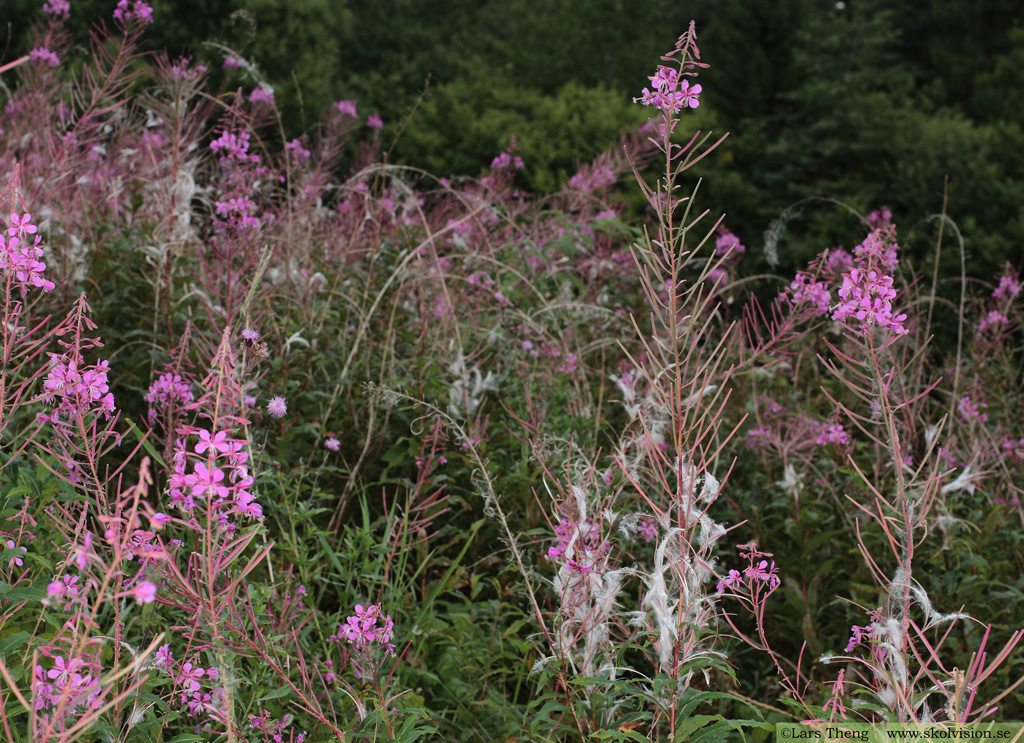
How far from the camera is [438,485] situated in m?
→ 2.93

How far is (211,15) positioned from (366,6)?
9.33 metres

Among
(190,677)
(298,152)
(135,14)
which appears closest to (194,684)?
(190,677)

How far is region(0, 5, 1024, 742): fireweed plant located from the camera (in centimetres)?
145

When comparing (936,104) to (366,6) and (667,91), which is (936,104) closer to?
(366,6)

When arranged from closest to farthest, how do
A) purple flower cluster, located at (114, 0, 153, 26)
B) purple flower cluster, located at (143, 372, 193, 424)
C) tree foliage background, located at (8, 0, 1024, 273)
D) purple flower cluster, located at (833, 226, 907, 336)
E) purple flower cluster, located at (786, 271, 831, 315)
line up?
purple flower cluster, located at (833, 226, 907, 336) → purple flower cluster, located at (143, 372, 193, 424) → purple flower cluster, located at (786, 271, 831, 315) → purple flower cluster, located at (114, 0, 153, 26) → tree foliage background, located at (8, 0, 1024, 273)

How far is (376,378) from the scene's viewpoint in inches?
127

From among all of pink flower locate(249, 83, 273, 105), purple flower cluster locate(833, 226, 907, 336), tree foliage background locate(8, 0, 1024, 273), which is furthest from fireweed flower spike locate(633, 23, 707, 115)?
tree foliage background locate(8, 0, 1024, 273)

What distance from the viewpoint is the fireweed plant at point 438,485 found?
145cm

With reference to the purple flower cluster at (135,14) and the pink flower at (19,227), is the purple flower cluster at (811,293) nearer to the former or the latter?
the pink flower at (19,227)

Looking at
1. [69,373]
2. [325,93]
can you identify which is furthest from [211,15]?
[69,373]

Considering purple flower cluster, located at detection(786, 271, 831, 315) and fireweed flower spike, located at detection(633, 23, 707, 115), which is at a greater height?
fireweed flower spike, located at detection(633, 23, 707, 115)

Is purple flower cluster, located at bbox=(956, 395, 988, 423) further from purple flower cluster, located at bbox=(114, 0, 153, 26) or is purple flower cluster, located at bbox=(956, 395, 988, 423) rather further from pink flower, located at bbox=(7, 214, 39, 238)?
purple flower cluster, located at bbox=(114, 0, 153, 26)

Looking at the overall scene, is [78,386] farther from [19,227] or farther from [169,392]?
[169,392]

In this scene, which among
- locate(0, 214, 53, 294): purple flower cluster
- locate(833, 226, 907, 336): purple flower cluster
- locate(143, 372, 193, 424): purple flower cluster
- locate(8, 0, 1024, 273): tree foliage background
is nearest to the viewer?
locate(0, 214, 53, 294): purple flower cluster
